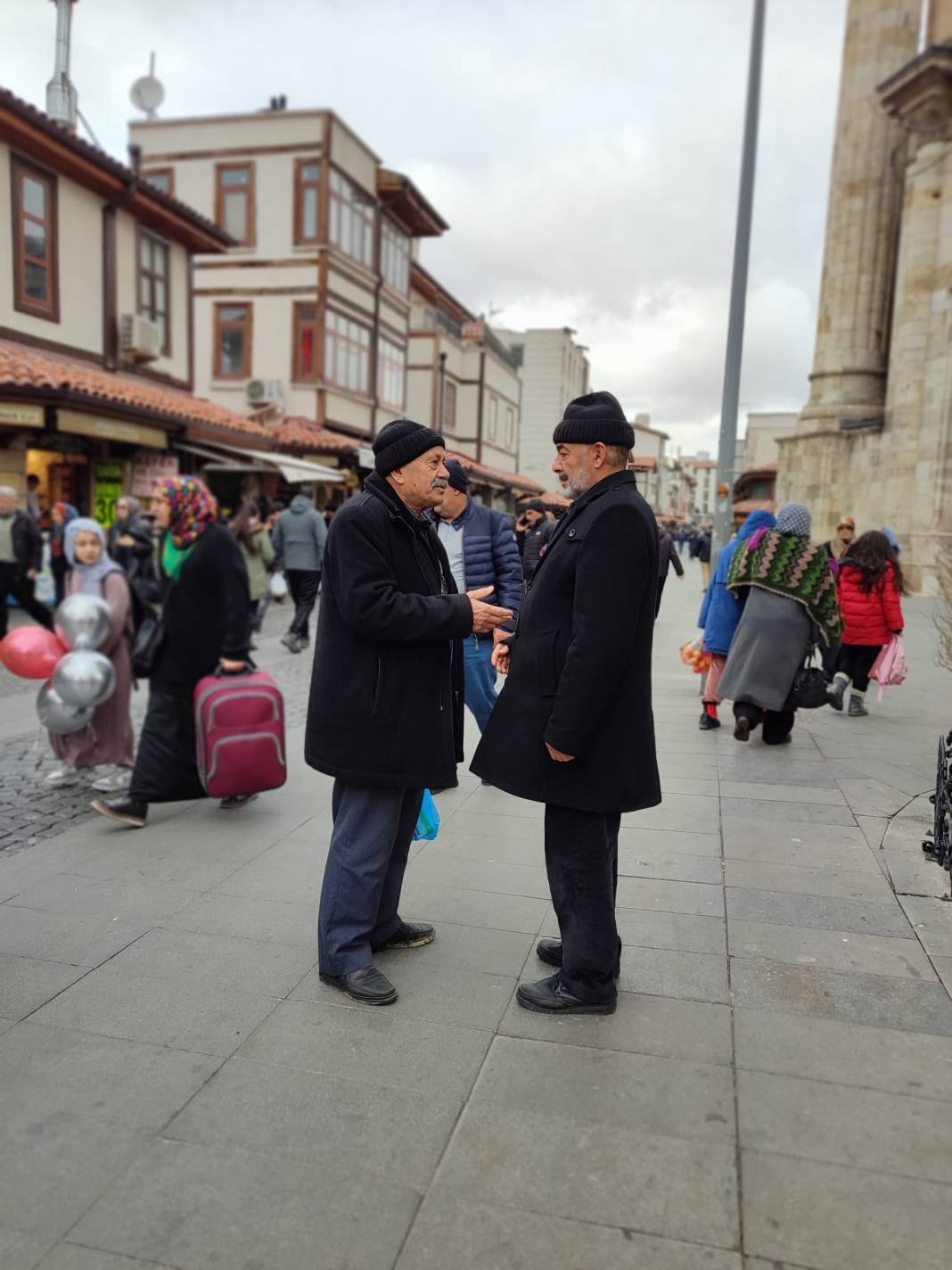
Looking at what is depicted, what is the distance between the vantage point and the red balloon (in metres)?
5.95

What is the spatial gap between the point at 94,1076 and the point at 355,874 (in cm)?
96

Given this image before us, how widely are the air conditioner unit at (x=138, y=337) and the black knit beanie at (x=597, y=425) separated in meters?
16.5

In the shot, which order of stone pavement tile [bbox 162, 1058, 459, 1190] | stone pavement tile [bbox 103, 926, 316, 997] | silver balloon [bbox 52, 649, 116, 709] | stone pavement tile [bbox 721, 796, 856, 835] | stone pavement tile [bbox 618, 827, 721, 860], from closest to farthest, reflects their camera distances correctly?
stone pavement tile [bbox 162, 1058, 459, 1190]
stone pavement tile [bbox 103, 926, 316, 997]
stone pavement tile [bbox 618, 827, 721, 860]
stone pavement tile [bbox 721, 796, 856, 835]
silver balloon [bbox 52, 649, 116, 709]

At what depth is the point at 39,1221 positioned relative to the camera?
83.0 inches

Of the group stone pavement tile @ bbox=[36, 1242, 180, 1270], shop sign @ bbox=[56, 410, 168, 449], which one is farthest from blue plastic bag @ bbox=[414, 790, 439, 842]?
shop sign @ bbox=[56, 410, 168, 449]

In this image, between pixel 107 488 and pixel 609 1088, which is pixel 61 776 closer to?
pixel 609 1088

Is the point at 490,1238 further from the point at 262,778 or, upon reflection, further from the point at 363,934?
the point at 262,778

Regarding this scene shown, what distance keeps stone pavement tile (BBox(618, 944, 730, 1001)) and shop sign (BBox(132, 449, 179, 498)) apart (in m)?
15.3

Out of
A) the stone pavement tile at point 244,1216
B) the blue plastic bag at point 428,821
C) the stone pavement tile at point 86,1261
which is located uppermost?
the blue plastic bag at point 428,821

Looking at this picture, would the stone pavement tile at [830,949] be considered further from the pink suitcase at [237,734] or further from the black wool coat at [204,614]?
the black wool coat at [204,614]

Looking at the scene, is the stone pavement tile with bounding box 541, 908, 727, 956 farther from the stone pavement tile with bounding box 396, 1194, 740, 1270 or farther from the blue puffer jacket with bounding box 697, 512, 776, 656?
the blue puffer jacket with bounding box 697, 512, 776, 656

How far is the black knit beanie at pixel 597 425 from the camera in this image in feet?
9.96

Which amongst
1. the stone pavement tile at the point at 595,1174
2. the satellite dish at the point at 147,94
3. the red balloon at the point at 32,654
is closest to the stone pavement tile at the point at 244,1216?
the stone pavement tile at the point at 595,1174

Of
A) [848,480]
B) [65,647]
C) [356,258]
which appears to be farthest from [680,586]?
[65,647]
